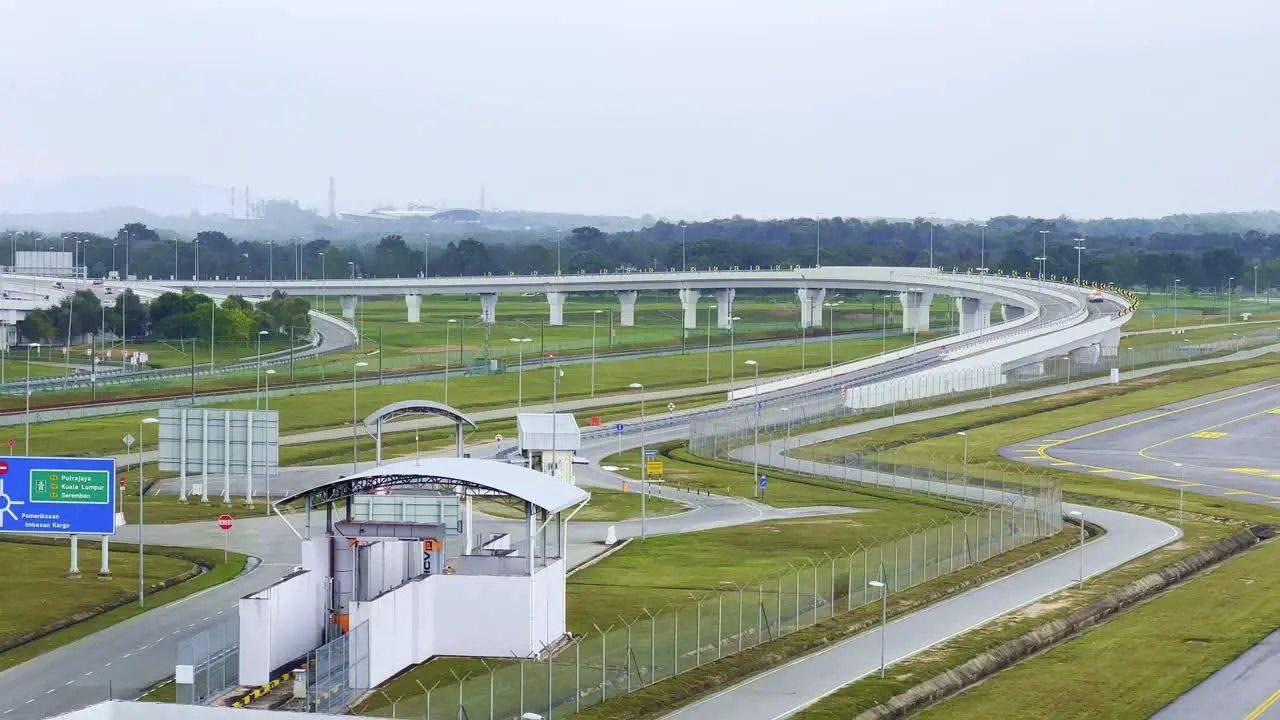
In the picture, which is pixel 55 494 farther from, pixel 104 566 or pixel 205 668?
pixel 205 668

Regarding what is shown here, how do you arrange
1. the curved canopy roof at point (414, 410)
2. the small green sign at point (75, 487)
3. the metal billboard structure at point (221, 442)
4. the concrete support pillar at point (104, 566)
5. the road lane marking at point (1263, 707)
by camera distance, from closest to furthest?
1. the road lane marking at point (1263, 707)
2. the curved canopy roof at point (414, 410)
3. the small green sign at point (75, 487)
4. the concrete support pillar at point (104, 566)
5. the metal billboard structure at point (221, 442)

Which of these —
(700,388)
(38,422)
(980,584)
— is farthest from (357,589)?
(700,388)

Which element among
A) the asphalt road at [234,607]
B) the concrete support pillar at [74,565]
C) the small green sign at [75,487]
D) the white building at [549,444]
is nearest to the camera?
the asphalt road at [234,607]

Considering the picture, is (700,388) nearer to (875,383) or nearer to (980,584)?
(875,383)

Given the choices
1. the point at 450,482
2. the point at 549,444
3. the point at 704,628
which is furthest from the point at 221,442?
the point at 704,628

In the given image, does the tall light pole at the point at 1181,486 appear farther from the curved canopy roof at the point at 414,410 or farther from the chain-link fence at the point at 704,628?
the curved canopy roof at the point at 414,410

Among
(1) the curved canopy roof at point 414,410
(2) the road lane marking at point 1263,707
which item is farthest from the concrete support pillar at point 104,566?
(2) the road lane marking at point 1263,707
